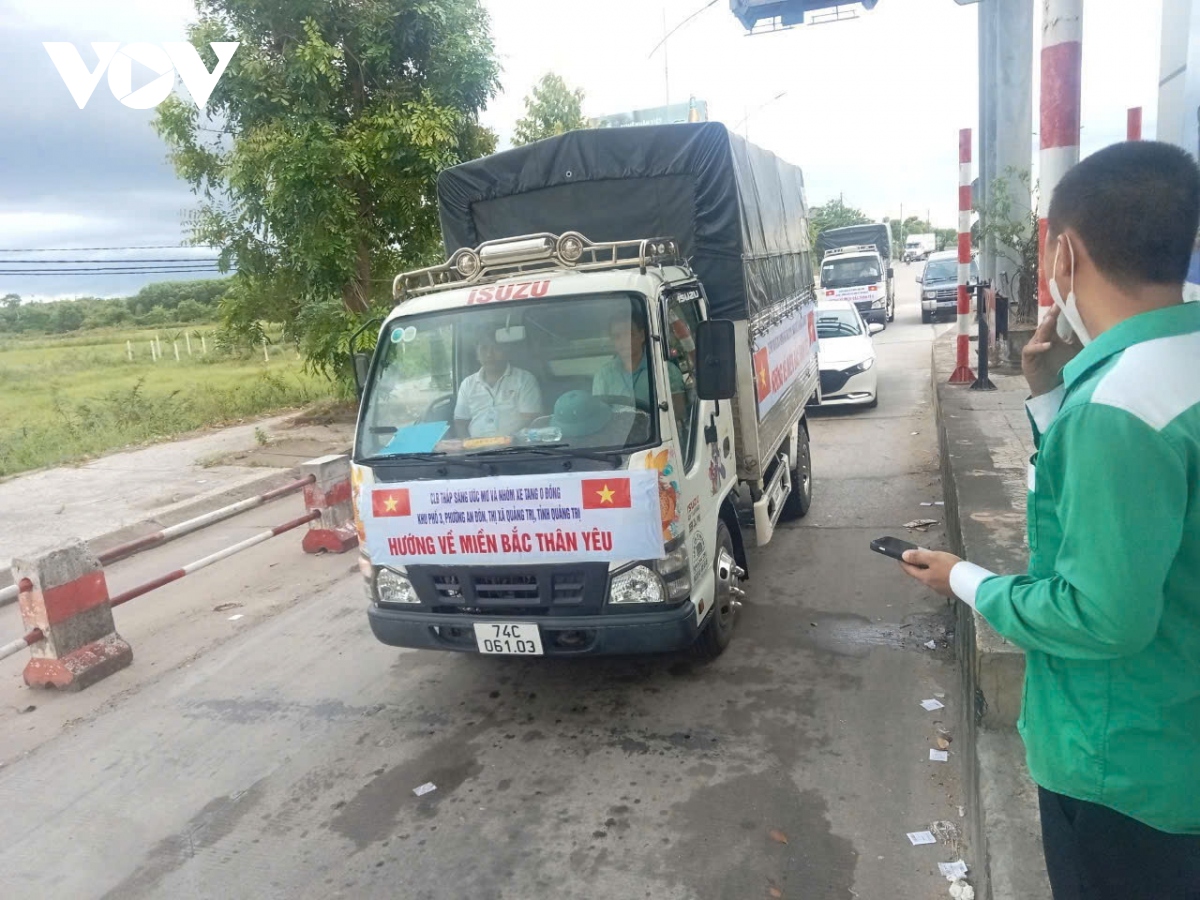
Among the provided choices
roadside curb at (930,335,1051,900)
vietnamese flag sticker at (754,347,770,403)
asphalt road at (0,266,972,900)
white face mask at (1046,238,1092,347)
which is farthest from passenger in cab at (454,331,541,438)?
white face mask at (1046,238,1092,347)

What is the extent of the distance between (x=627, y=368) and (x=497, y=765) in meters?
1.99

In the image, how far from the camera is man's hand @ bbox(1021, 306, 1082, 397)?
2.13 meters

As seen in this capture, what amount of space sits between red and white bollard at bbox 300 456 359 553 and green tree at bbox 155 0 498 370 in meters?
4.83

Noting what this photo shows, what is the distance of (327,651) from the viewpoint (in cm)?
567

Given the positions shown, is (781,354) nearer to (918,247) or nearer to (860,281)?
(860,281)

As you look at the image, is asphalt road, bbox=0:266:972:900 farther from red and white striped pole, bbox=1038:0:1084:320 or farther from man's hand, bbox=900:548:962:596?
red and white striped pole, bbox=1038:0:1084:320

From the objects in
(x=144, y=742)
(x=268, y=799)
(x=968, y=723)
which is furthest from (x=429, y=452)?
(x=968, y=723)

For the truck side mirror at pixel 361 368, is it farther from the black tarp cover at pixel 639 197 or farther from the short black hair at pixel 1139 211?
the short black hair at pixel 1139 211

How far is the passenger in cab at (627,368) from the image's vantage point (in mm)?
4250

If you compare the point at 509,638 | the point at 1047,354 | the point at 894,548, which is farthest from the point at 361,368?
the point at 1047,354

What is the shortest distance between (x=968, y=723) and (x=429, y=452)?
2.68 meters

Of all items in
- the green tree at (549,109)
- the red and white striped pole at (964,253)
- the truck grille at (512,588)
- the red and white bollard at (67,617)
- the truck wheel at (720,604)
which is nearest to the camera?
the truck grille at (512,588)

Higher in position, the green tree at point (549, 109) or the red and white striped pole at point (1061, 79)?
the green tree at point (549, 109)

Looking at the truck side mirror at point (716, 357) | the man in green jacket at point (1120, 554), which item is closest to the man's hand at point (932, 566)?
the man in green jacket at point (1120, 554)
